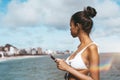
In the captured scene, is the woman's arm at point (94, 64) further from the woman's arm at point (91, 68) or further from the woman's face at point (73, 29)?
the woman's face at point (73, 29)

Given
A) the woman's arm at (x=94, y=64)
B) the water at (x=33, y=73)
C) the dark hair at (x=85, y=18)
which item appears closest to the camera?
the woman's arm at (x=94, y=64)

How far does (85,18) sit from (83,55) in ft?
1.30

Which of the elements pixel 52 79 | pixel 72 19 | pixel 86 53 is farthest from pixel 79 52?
pixel 52 79

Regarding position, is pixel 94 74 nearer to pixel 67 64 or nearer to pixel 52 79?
pixel 67 64

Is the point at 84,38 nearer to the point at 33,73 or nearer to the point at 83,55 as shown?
the point at 83,55

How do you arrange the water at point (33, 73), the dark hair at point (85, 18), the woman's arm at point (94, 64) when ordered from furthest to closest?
the water at point (33, 73)
the dark hair at point (85, 18)
the woman's arm at point (94, 64)

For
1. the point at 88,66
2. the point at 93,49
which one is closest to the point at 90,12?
the point at 93,49

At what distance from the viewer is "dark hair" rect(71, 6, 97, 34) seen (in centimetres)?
Result: 385

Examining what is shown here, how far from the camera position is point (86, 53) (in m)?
3.76

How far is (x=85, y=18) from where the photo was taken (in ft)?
12.6

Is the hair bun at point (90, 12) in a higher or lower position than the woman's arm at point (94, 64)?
higher

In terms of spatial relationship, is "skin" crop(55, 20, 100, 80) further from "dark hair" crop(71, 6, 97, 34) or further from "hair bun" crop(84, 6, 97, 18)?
"hair bun" crop(84, 6, 97, 18)

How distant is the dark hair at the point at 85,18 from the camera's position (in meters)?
3.85

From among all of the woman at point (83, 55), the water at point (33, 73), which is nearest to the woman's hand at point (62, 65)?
the woman at point (83, 55)
